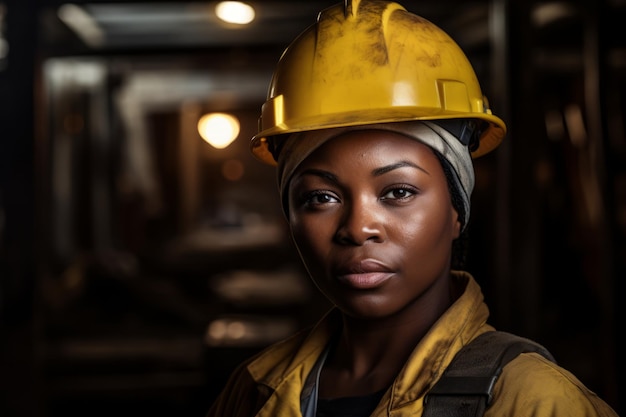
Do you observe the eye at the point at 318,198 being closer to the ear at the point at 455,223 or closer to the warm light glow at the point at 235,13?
the ear at the point at 455,223

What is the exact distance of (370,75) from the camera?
1.54 meters

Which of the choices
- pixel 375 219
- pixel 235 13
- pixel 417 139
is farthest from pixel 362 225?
pixel 235 13

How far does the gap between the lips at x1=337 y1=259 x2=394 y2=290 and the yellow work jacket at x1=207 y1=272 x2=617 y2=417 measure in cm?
13

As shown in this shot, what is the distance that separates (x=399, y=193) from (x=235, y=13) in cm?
544

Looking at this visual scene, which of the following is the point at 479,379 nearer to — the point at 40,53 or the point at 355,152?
the point at 355,152

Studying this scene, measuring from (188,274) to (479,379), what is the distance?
7.71 meters

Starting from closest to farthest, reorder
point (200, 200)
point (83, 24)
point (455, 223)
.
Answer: point (455, 223) → point (83, 24) → point (200, 200)

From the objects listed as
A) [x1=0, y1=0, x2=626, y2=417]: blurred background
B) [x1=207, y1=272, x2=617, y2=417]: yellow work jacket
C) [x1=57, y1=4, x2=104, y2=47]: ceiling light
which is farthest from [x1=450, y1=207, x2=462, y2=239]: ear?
[x1=57, y1=4, x2=104, y2=47]: ceiling light

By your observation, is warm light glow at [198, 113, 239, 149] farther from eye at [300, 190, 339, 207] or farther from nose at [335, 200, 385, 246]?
nose at [335, 200, 385, 246]

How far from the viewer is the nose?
1.51 meters

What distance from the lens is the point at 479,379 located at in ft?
4.54

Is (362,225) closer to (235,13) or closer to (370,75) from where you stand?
(370,75)

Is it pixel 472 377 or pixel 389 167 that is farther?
pixel 389 167

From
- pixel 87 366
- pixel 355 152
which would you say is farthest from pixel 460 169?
pixel 87 366
